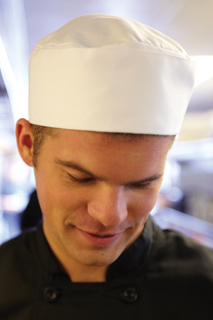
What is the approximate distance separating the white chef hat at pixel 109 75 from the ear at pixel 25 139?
7.4 inches

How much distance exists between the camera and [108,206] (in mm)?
843

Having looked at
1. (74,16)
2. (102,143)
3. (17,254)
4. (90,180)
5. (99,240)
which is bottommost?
(17,254)

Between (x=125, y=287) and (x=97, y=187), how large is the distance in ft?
1.74

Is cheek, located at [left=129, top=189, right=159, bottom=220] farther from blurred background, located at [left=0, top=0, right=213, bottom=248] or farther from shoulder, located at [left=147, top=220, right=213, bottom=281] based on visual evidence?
blurred background, located at [left=0, top=0, right=213, bottom=248]

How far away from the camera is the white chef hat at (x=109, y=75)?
0.82m

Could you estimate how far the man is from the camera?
32.5 inches

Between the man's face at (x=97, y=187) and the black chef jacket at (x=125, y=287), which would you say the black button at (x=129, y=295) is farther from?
the man's face at (x=97, y=187)

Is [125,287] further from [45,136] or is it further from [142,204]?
[45,136]

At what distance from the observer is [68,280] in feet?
3.84

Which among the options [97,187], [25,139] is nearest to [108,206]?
[97,187]

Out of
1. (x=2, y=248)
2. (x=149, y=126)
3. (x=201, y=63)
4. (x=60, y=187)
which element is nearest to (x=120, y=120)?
(x=149, y=126)

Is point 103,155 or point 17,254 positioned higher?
point 103,155

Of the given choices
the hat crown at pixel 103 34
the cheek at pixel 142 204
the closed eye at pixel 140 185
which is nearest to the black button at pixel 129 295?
the cheek at pixel 142 204

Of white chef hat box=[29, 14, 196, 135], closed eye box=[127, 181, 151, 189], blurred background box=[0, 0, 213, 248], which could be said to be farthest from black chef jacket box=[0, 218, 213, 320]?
blurred background box=[0, 0, 213, 248]
